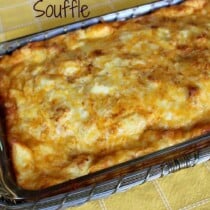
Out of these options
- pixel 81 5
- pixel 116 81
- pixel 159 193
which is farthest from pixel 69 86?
pixel 81 5

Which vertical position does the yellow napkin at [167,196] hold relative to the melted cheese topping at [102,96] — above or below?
below

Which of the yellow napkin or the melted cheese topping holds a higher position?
the melted cheese topping

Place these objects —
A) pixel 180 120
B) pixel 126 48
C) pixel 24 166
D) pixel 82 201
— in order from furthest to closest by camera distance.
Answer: pixel 126 48, pixel 180 120, pixel 24 166, pixel 82 201

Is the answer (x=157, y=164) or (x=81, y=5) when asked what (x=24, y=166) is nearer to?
(x=157, y=164)
